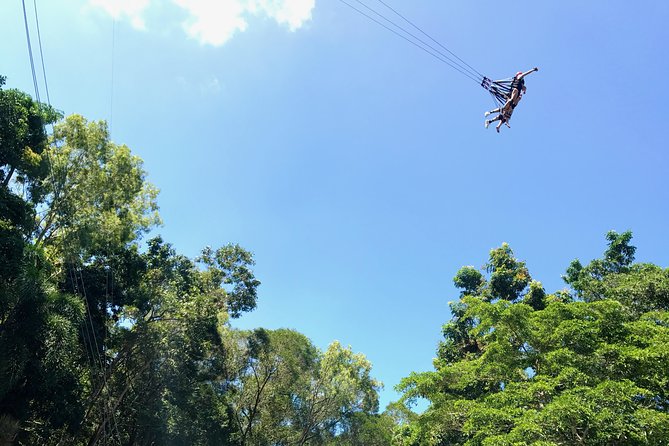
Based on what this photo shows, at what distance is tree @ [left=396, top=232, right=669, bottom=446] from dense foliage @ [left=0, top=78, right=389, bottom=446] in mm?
10758

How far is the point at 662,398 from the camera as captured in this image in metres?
9.41

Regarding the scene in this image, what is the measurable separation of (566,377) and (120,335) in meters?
16.4

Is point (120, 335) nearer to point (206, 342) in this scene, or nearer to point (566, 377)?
point (206, 342)

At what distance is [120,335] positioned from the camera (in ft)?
55.8

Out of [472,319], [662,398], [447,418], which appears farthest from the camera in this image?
[472,319]

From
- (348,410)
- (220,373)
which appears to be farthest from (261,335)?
(348,410)

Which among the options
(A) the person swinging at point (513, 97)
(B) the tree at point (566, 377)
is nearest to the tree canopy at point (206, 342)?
(B) the tree at point (566, 377)

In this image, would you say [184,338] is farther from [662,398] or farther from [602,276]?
[602,276]

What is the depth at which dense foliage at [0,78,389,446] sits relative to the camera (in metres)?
11.4

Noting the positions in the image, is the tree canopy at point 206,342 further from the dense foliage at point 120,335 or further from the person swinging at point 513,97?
the person swinging at point 513,97

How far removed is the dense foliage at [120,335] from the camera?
449 inches

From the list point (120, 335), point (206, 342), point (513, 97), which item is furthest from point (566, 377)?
point (120, 335)

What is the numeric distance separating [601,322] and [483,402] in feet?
12.5

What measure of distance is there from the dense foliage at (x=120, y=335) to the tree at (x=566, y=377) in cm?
1076
